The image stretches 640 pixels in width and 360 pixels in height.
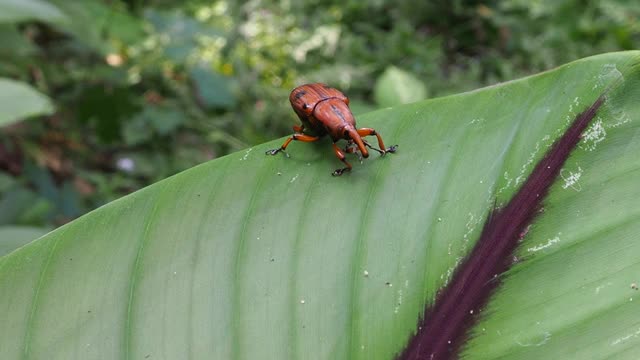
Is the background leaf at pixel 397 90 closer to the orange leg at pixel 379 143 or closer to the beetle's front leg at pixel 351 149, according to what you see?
the beetle's front leg at pixel 351 149

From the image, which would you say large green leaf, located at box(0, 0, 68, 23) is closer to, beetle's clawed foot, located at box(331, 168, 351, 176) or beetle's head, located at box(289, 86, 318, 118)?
beetle's head, located at box(289, 86, 318, 118)

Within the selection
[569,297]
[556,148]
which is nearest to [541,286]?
[569,297]

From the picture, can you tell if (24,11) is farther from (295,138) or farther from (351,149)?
(351,149)

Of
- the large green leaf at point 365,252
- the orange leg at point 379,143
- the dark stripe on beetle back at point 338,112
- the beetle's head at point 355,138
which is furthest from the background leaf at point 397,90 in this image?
the large green leaf at point 365,252

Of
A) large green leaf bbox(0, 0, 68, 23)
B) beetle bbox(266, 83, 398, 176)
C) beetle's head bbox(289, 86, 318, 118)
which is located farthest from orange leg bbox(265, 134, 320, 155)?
large green leaf bbox(0, 0, 68, 23)

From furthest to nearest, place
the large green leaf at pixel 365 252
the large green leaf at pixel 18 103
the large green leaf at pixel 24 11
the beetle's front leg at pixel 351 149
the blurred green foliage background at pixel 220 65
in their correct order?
the blurred green foliage background at pixel 220 65 → the large green leaf at pixel 24 11 → the large green leaf at pixel 18 103 → the beetle's front leg at pixel 351 149 → the large green leaf at pixel 365 252

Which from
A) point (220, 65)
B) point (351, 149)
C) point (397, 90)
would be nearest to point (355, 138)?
point (351, 149)
